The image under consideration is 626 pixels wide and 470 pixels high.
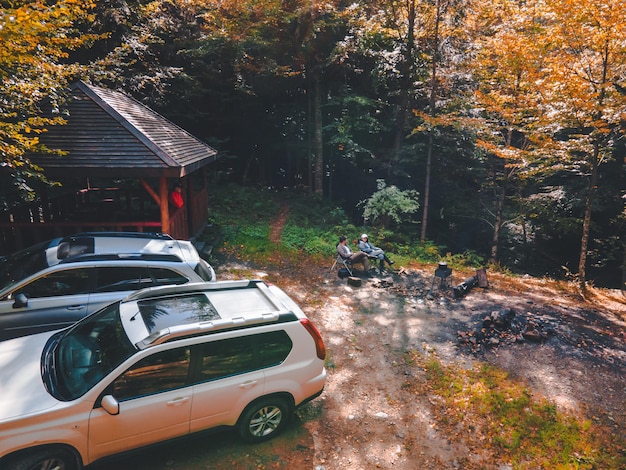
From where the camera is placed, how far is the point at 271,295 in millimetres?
5602

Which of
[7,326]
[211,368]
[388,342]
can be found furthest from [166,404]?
[388,342]

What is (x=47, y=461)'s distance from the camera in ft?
Result: 12.6

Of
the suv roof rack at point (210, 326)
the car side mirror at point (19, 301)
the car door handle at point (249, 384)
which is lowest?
the car door handle at point (249, 384)

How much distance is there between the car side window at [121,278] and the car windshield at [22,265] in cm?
85

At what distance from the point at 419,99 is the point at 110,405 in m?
17.6

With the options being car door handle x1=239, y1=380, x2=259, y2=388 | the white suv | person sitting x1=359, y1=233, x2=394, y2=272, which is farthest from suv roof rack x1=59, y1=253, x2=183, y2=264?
person sitting x1=359, y1=233, x2=394, y2=272

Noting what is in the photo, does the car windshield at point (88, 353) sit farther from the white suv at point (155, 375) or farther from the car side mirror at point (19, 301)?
the car side mirror at point (19, 301)

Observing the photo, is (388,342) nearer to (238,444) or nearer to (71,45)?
(238,444)

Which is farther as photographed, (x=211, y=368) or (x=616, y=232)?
(x=616, y=232)

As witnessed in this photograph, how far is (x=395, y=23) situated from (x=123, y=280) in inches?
633

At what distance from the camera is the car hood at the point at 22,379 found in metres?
3.80

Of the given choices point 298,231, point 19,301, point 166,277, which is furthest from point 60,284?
point 298,231

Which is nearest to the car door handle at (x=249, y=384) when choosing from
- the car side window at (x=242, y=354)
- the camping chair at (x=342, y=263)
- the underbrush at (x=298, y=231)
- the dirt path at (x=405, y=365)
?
the car side window at (x=242, y=354)

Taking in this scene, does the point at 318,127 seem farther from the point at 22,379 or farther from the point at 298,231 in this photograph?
the point at 22,379
